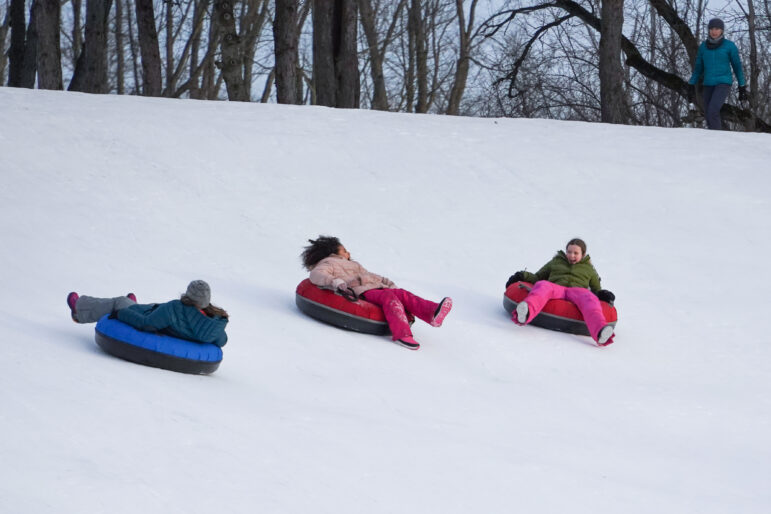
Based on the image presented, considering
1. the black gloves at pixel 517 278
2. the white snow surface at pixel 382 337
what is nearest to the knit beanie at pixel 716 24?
the white snow surface at pixel 382 337

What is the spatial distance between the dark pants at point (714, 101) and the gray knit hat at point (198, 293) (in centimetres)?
893

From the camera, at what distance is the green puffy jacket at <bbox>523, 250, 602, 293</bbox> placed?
725cm

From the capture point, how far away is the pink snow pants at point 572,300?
679 cm

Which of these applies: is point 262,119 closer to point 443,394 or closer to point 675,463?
point 443,394

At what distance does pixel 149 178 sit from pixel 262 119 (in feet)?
7.75

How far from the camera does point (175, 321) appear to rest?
5094 millimetres

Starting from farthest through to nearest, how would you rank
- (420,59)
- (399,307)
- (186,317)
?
(420,59) → (399,307) → (186,317)

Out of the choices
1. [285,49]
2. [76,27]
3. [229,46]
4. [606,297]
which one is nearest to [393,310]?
[606,297]

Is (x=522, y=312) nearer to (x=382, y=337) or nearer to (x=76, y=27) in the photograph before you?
(x=382, y=337)

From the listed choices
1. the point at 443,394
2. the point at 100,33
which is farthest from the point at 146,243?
the point at 100,33

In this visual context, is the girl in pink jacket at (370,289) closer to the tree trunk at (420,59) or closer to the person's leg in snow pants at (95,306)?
the person's leg in snow pants at (95,306)

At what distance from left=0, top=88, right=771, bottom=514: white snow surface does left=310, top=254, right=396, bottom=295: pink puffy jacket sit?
0.31 meters

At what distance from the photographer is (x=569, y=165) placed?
424 inches

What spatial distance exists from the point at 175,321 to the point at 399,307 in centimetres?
178
